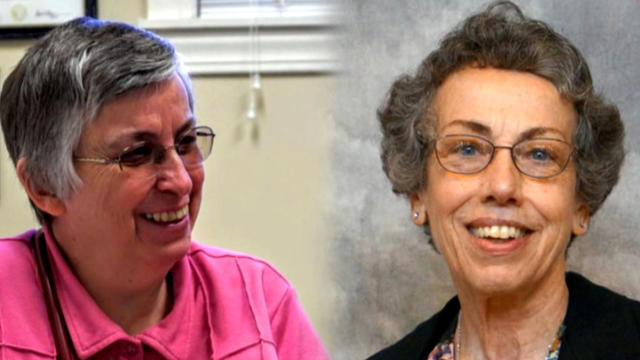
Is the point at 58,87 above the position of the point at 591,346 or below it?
above

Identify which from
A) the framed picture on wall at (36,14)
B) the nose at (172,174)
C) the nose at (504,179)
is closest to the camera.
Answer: the nose at (504,179)

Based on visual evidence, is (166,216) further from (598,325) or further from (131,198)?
(598,325)

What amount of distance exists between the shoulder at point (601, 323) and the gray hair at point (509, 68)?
171 millimetres

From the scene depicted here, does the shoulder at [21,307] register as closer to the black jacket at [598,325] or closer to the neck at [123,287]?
the neck at [123,287]

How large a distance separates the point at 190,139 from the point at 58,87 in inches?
11.4

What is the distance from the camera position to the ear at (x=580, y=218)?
1.84 metres

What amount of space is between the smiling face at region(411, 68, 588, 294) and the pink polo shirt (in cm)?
41

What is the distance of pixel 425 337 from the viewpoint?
206cm

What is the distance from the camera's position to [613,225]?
6.85 feet

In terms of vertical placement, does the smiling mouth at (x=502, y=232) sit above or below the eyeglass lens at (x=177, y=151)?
below

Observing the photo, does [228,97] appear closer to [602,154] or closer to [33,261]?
[33,261]

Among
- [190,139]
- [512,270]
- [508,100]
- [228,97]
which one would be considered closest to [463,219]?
[512,270]

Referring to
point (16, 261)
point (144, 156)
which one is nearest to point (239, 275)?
point (144, 156)

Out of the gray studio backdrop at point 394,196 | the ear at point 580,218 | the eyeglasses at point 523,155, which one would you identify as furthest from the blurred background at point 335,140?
the eyeglasses at point 523,155
